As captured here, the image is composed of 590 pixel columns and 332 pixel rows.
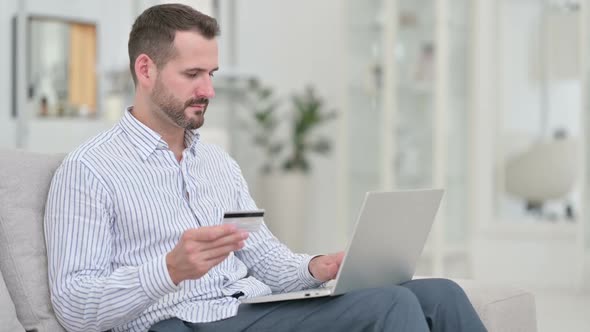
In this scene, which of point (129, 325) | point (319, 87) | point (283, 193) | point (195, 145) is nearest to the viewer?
point (129, 325)

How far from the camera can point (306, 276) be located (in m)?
2.16

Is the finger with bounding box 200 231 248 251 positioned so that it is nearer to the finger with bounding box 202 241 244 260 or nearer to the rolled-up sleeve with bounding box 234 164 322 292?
the finger with bounding box 202 241 244 260

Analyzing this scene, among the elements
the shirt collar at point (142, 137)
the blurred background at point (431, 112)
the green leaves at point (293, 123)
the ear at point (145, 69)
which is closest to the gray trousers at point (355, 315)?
the shirt collar at point (142, 137)

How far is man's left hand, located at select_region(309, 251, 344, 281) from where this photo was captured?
6.95 feet

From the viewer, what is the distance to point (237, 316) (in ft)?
6.31

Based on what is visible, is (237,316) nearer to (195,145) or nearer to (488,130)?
(195,145)

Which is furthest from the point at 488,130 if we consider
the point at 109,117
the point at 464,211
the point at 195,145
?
the point at 195,145

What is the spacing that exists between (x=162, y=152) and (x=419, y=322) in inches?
27.5

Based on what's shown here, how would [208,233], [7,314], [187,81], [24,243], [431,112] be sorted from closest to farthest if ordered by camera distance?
1. [208,233]
2. [7,314]
3. [24,243]
4. [187,81]
5. [431,112]

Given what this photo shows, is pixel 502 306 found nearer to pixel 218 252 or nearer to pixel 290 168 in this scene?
pixel 218 252

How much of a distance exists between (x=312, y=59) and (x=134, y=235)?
482 cm

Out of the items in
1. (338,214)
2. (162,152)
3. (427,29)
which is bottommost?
(338,214)

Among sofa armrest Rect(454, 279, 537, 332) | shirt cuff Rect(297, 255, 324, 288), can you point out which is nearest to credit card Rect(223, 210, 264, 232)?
shirt cuff Rect(297, 255, 324, 288)

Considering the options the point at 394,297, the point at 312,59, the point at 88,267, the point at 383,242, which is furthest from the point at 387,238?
the point at 312,59
